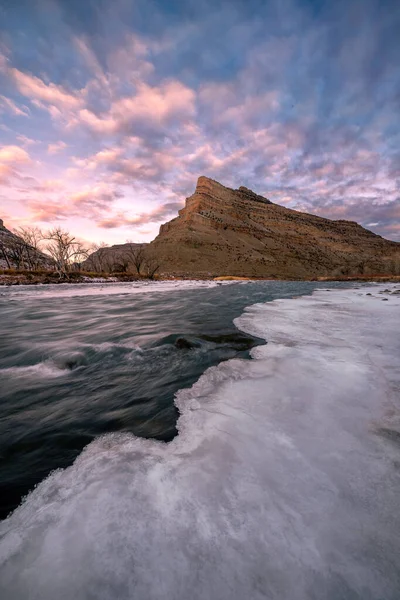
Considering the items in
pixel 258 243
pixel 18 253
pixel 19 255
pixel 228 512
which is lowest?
pixel 228 512

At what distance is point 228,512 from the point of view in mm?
1403

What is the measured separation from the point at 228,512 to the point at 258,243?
10641 centimetres

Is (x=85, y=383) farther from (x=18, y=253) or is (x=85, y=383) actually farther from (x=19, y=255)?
(x=19, y=255)

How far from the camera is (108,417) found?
256 cm

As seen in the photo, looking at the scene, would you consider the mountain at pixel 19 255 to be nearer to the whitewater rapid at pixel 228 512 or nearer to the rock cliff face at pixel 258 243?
the rock cliff face at pixel 258 243

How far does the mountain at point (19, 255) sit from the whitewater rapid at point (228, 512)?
204 feet

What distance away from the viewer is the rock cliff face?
88.3m

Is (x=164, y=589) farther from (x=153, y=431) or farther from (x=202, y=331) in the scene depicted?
(x=202, y=331)

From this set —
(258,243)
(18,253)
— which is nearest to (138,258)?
(18,253)

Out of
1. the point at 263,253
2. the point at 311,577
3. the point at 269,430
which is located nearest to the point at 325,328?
the point at 269,430

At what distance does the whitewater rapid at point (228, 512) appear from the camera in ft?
3.53

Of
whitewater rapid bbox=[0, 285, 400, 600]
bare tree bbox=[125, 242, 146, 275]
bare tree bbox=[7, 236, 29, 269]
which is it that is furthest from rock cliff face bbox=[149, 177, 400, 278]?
whitewater rapid bbox=[0, 285, 400, 600]

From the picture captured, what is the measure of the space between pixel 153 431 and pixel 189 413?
399 mm

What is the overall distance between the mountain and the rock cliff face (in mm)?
36012
